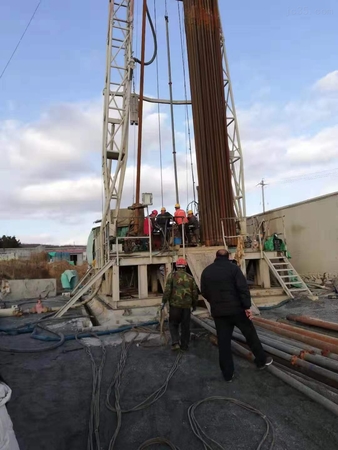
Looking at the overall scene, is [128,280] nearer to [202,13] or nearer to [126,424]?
[126,424]

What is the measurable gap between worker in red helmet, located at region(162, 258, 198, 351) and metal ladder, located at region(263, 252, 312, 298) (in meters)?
5.28

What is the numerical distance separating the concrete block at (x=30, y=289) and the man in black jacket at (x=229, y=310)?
1422 cm

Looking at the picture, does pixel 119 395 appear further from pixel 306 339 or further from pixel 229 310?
pixel 306 339

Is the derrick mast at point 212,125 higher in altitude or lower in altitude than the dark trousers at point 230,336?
higher

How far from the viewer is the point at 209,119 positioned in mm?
12477

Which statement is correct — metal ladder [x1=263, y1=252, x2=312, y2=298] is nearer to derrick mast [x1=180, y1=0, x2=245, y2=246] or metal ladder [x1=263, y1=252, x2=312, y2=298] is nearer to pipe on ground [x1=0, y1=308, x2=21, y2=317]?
derrick mast [x1=180, y1=0, x2=245, y2=246]

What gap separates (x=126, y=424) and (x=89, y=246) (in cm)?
1477

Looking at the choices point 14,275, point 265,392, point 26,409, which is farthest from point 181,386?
point 14,275

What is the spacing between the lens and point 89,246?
1791 centimetres

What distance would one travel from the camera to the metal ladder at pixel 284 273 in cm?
1076

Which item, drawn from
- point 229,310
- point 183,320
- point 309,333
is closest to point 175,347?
point 183,320

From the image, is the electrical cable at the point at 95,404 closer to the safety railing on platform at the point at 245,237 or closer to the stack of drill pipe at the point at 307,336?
the stack of drill pipe at the point at 307,336

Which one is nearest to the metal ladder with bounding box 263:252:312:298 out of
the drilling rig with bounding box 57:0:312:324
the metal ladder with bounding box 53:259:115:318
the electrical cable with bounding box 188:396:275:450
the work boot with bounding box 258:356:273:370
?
the drilling rig with bounding box 57:0:312:324

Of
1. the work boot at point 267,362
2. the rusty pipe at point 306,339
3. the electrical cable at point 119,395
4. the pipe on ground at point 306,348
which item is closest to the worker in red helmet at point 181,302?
the electrical cable at point 119,395
